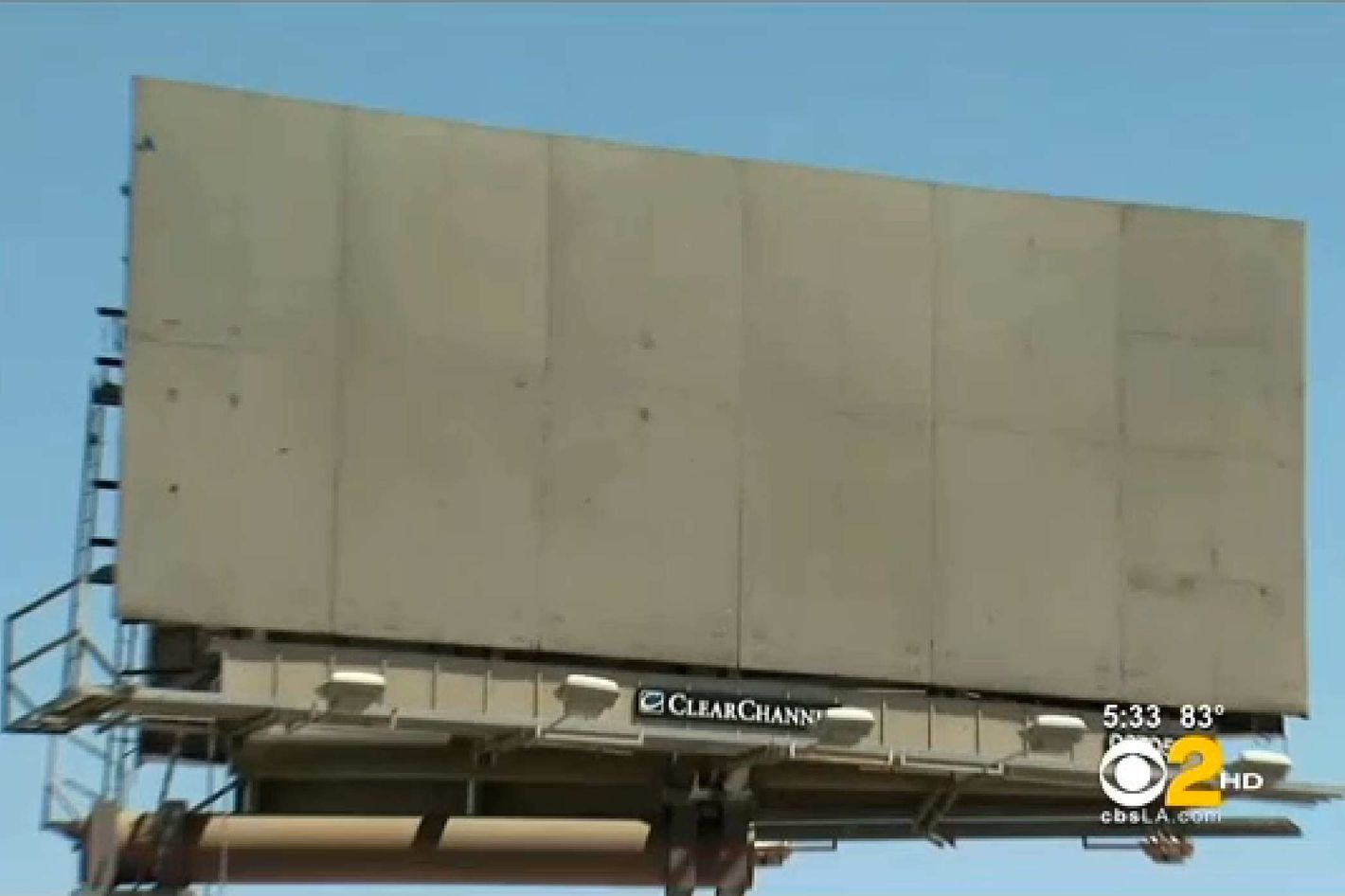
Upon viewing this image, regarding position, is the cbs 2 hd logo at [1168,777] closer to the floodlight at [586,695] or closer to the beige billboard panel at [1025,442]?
the beige billboard panel at [1025,442]

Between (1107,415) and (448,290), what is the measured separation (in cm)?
709

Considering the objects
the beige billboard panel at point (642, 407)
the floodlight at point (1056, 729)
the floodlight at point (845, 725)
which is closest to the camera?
the floodlight at point (845, 725)

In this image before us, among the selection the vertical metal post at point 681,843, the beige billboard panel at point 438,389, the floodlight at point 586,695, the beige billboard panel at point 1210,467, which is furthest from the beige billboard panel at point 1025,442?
the beige billboard panel at point 438,389

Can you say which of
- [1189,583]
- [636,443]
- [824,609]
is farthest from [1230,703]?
[636,443]

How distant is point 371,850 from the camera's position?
33.5 metres

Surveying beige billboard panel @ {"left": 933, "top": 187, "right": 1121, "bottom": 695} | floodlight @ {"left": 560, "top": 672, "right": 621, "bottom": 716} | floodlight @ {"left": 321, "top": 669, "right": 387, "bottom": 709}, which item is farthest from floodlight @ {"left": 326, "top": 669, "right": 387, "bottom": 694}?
beige billboard panel @ {"left": 933, "top": 187, "right": 1121, "bottom": 695}

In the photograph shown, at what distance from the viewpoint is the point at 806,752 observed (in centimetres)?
3403

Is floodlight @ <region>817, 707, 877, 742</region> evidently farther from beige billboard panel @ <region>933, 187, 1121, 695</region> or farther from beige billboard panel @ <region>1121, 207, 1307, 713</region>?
beige billboard panel @ <region>1121, 207, 1307, 713</region>

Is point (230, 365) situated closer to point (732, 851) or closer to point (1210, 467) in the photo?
point (732, 851)

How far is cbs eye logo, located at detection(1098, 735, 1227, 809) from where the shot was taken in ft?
117

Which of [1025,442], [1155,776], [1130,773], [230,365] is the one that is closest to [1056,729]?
[1130,773]

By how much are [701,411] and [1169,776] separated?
6.15 m

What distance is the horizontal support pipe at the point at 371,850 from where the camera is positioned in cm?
3297

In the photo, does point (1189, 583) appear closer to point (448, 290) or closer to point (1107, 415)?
point (1107, 415)
